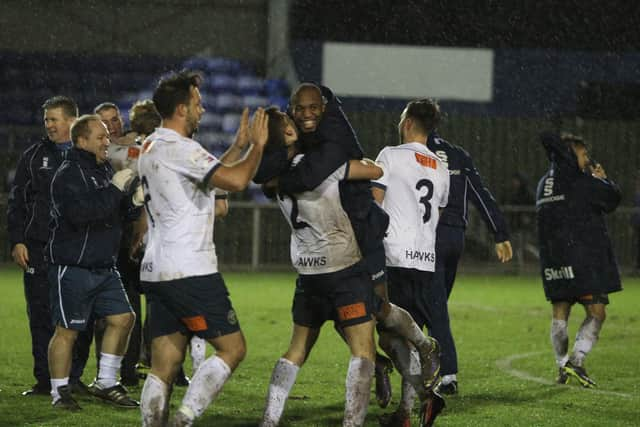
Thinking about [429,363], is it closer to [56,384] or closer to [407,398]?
[407,398]

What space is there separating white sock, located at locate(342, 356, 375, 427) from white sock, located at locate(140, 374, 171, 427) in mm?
972

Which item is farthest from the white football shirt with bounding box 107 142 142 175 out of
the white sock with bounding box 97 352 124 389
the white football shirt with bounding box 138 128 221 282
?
the white football shirt with bounding box 138 128 221 282

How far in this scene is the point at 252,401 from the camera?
7.55 metres

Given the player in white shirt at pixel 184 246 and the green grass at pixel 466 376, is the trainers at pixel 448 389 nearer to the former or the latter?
the green grass at pixel 466 376

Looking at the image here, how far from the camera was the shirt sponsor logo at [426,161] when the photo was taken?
6848 millimetres

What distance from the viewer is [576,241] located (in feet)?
28.9

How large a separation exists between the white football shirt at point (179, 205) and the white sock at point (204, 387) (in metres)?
0.46

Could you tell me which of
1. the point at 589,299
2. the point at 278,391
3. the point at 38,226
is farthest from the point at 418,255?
the point at 38,226

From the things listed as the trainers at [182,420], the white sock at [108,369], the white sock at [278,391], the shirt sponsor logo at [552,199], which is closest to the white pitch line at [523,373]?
the shirt sponsor logo at [552,199]

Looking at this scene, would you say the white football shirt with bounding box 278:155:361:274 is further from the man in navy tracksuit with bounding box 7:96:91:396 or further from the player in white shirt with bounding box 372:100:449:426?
the man in navy tracksuit with bounding box 7:96:91:396

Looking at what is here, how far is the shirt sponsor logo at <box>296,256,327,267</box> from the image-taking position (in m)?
5.77

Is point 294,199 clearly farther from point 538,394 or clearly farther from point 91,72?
point 91,72

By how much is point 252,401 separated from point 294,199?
2249 mm

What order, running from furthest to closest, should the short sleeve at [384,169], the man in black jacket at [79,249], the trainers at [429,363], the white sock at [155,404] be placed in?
the man in black jacket at [79,249]
the short sleeve at [384,169]
the trainers at [429,363]
the white sock at [155,404]
